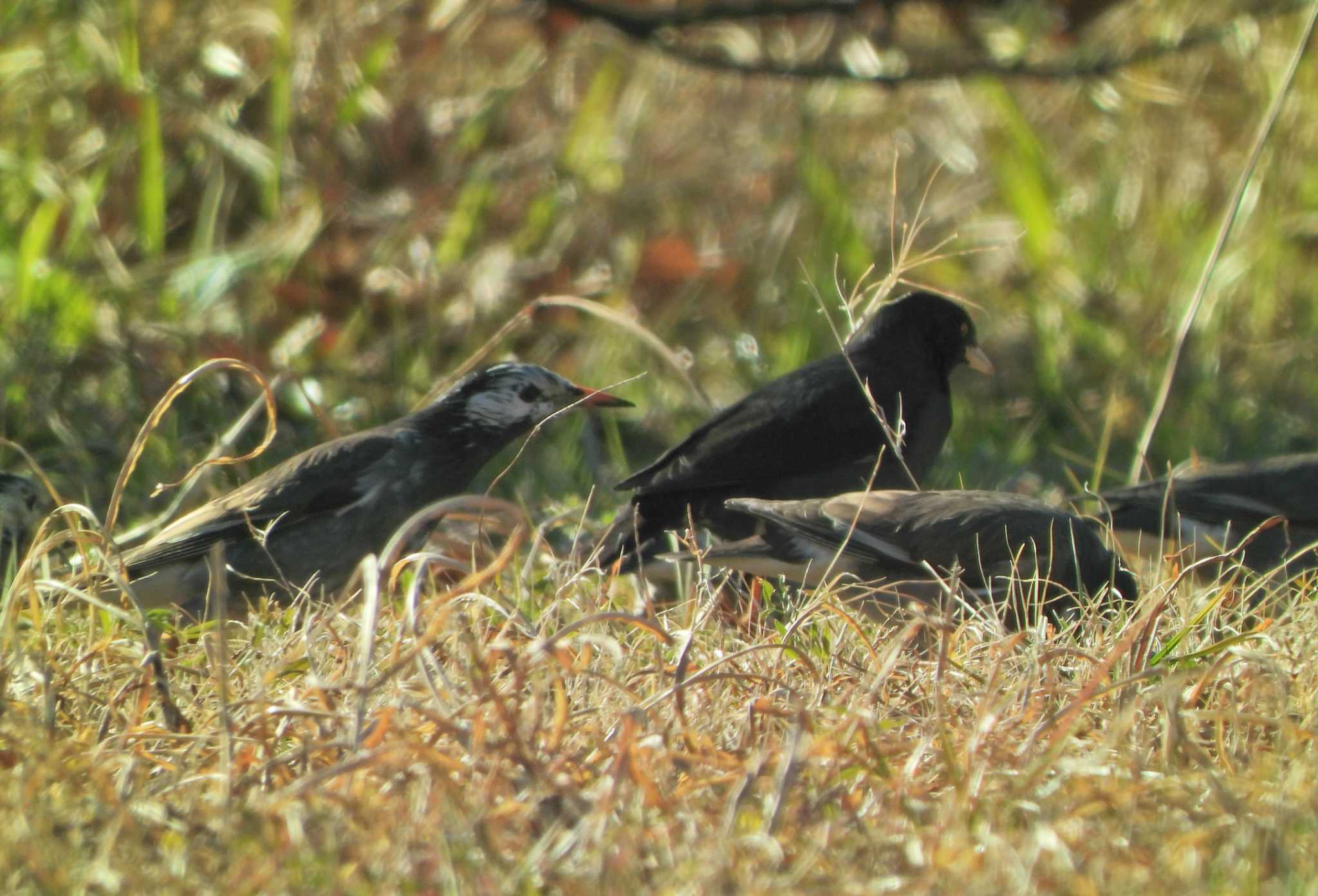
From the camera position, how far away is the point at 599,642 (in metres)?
2.93

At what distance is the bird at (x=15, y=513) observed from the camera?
453 cm

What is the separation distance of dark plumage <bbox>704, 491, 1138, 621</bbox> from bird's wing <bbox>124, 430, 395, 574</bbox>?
1.02 m

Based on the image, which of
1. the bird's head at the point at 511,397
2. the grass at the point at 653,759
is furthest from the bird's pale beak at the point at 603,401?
the grass at the point at 653,759

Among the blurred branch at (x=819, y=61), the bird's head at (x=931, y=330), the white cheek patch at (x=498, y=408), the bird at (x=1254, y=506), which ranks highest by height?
the blurred branch at (x=819, y=61)

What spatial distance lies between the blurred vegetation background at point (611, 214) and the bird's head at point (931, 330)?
1.45 ft

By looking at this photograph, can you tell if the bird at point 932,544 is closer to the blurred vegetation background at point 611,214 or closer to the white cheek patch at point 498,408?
the white cheek patch at point 498,408

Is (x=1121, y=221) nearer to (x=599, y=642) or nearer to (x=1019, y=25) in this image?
(x=1019, y=25)

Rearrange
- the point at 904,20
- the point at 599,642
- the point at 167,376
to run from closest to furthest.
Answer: the point at 599,642
the point at 167,376
the point at 904,20

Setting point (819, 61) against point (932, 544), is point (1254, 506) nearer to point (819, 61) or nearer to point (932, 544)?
point (932, 544)

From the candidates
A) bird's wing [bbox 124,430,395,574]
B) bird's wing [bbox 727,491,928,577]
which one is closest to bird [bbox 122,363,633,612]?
bird's wing [bbox 124,430,395,574]

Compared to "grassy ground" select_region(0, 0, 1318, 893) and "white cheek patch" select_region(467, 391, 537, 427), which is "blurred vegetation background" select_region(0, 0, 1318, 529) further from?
"white cheek patch" select_region(467, 391, 537, 427)

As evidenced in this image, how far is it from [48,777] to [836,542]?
2.15 meters

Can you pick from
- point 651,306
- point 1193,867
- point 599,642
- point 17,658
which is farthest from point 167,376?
point 1193,867

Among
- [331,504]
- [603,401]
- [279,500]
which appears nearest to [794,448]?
[603,401]
